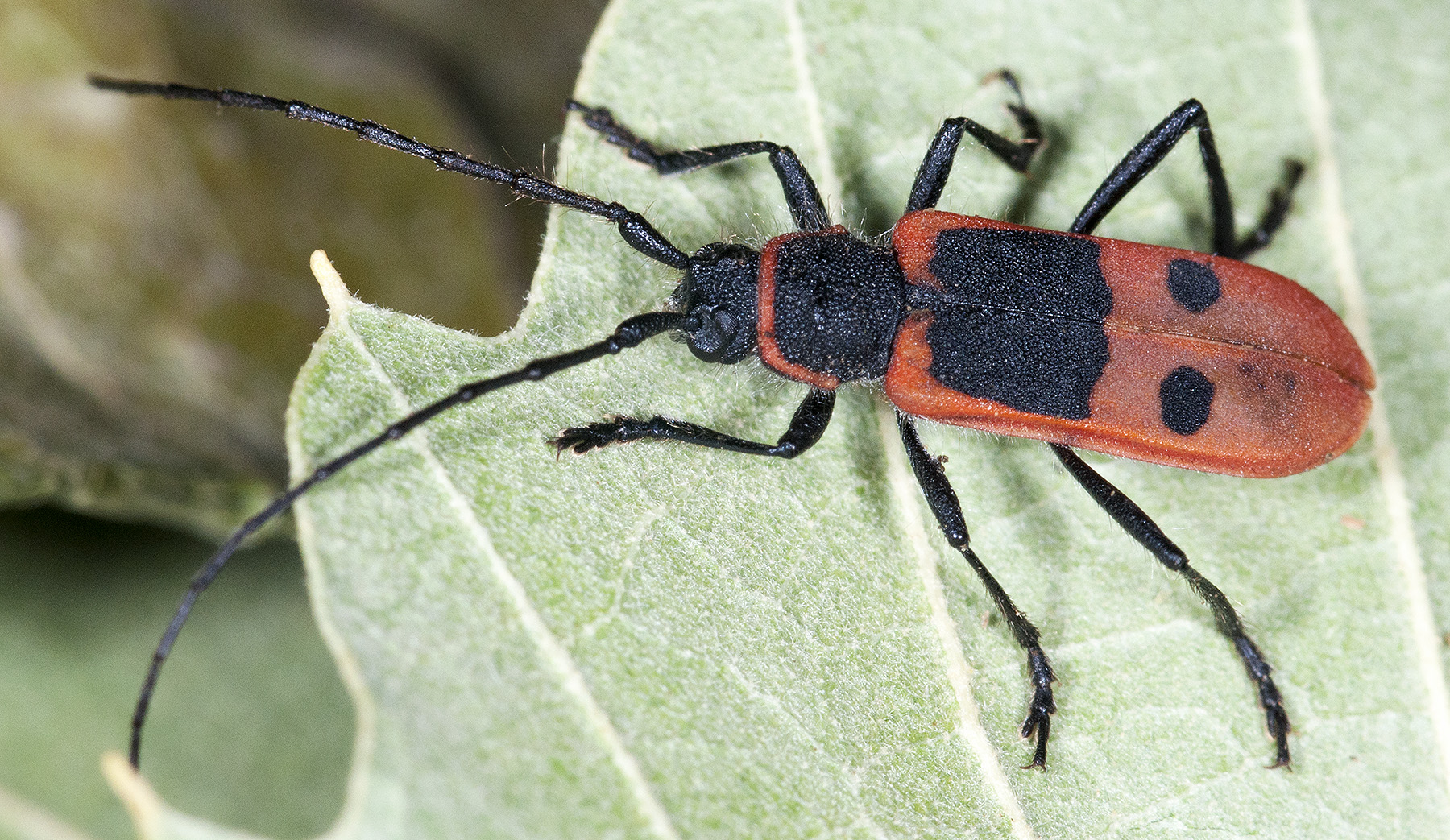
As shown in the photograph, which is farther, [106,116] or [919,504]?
[106,116]

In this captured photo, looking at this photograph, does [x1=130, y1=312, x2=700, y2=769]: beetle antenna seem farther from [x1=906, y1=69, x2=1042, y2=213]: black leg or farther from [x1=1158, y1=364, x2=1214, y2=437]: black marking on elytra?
[x1=1158, y1=364, x2=1214, y2=437]: black marking on elytra

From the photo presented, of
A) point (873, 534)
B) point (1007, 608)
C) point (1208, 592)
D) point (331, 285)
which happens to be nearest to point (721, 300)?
point (873, 534)

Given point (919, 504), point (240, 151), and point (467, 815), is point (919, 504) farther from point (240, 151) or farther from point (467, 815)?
point (240, 151)

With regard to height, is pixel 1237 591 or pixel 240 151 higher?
pixel 240 151

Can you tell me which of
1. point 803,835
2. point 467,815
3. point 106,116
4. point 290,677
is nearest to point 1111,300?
point 803,835

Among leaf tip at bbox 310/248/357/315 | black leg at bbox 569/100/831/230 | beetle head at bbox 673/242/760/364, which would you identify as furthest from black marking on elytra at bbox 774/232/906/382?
leaf tip at bbox 310/248/357/315

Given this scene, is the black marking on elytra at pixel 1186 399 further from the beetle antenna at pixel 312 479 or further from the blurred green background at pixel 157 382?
the blurred green background at pixel 157 382

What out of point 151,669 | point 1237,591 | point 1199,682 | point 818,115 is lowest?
point 151,669
